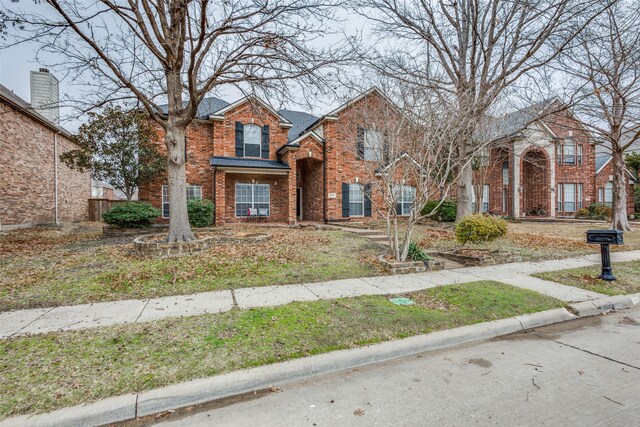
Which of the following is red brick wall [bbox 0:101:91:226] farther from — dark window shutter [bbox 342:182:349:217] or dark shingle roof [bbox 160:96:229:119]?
dark window shutter [bbox 342:182:349:217]

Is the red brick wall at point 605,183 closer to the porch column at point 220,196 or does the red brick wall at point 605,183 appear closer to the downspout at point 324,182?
the downspout at point 324,182

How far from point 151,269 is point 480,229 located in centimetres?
847

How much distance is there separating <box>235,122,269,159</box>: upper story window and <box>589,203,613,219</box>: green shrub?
2455 centimetres

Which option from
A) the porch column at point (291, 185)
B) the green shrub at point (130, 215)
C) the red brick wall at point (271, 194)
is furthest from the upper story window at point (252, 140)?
the green shrub at point (130, 215)

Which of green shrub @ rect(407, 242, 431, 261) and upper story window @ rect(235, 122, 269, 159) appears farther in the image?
upper story window @ rect(235, 122, 269, 159)

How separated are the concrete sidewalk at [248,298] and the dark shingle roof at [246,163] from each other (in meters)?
11.5

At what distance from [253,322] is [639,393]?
13.3 ft

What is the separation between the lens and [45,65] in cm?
865

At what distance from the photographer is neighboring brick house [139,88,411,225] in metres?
17.0

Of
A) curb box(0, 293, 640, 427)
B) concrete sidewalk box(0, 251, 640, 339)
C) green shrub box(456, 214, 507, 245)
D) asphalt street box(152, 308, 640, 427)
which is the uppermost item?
green shrub box(456, 214, 507, 245)

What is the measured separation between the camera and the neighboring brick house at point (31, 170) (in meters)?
14.4

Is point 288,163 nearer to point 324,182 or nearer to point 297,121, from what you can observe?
point 324,182

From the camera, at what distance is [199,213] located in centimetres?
1511

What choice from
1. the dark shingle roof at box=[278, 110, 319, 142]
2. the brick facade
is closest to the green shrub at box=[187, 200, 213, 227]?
the brick facade
